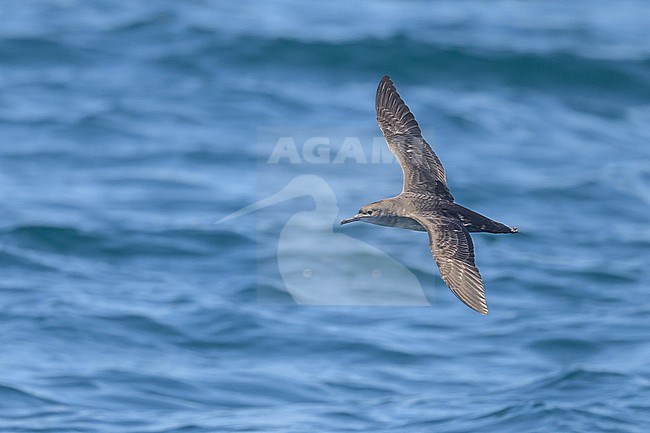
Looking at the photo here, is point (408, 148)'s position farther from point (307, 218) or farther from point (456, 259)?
point (307, 218)

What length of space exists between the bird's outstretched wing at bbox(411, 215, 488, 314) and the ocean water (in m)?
3.80

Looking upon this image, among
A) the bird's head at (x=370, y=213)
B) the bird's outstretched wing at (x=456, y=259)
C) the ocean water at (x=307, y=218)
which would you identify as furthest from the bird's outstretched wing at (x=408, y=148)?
the ocean water at (x=307, y=218)

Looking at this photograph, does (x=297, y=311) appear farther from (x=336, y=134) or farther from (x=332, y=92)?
(x=332, y=92)

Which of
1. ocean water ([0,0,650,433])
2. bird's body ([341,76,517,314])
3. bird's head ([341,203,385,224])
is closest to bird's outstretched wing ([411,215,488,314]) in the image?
bird's body ([341,76,517,314])

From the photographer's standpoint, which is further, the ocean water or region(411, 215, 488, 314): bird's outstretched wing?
the ocean water

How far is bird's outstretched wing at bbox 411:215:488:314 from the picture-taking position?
31.1ft

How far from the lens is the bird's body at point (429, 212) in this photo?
31.7 feet

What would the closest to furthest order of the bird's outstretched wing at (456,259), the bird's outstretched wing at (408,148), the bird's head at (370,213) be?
the bird's outstretched wing at (456,259), the bird's head at (370,213), the bird's outstretched wing at (408,148)

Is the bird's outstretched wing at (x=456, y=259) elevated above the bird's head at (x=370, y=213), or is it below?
below

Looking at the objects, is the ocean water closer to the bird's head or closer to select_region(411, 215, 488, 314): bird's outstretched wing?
the bird's head

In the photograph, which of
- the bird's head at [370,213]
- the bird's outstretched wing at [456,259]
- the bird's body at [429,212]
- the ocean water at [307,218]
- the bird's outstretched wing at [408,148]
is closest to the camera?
the bird's outstretched wing at [456,259]

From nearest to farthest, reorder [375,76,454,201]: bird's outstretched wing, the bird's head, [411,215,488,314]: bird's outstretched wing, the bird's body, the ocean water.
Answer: [411,215,488,314]: bird's outstretched wing → the bird's body → the bird's head → [375,76,454,201]: bird's outstretched wing → the ocean water

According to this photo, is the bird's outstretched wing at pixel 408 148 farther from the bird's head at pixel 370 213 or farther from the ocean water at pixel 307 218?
the ocean water at pixel 307 218

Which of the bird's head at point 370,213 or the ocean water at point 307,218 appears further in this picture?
the ocean water at point 307,218
